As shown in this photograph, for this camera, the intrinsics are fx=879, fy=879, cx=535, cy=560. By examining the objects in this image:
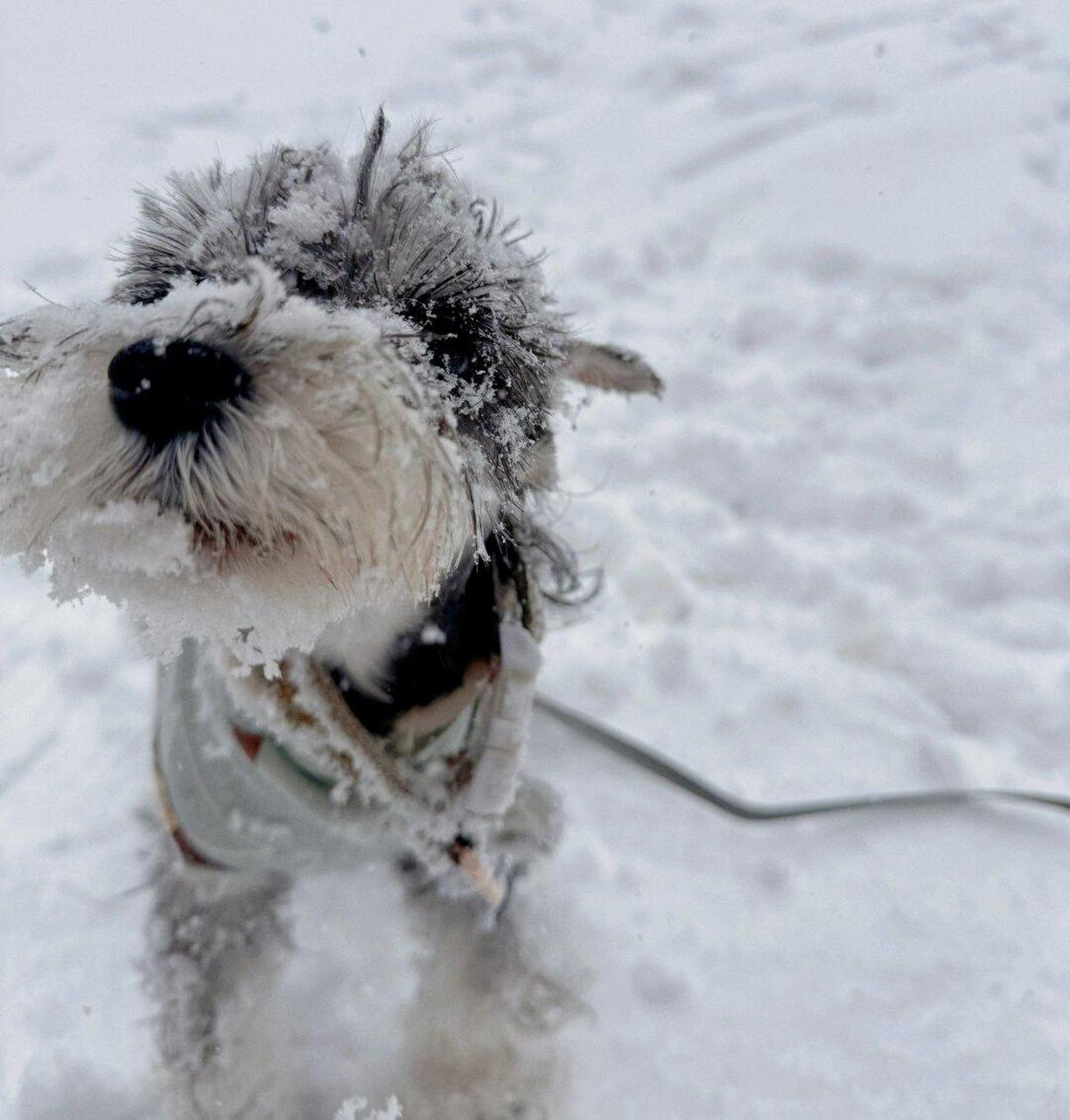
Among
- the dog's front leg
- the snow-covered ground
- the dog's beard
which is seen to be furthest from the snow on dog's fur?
the dog's front leg

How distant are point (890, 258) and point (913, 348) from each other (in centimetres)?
69

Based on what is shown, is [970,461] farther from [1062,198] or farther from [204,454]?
[204,454]

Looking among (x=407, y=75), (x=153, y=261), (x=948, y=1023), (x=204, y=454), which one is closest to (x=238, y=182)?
(x=153, y=261)

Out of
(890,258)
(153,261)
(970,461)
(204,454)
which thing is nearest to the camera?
(204,454)

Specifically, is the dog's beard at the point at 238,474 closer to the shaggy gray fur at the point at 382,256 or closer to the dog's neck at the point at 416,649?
the shaggy gray fur at the point at 382,256

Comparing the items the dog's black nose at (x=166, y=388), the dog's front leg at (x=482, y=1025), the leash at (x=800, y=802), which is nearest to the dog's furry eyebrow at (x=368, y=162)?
the dog's black nose at (x=166, y=388)

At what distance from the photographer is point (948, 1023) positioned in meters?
2.25

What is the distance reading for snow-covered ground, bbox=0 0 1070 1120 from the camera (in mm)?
2285

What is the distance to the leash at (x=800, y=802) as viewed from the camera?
257 centimetres

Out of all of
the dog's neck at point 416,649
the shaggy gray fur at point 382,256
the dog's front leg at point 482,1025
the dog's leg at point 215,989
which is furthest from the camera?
the dog's front leg at point 482,1025

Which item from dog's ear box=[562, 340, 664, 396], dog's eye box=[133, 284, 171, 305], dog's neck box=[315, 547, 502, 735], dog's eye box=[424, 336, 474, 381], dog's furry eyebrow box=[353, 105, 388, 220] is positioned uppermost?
dog's furry eyebrow box=[353, 105, 388, 220]

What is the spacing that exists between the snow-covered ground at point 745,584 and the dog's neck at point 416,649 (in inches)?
13.8

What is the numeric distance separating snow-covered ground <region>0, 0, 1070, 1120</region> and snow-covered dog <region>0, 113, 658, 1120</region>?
255mm

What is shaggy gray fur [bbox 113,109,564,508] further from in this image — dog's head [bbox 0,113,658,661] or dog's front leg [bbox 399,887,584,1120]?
dog's front leg [bbox 399,887,584,1120]
